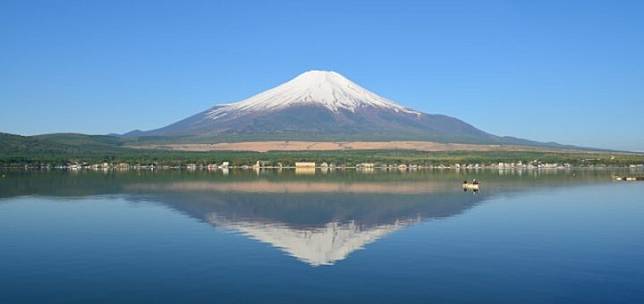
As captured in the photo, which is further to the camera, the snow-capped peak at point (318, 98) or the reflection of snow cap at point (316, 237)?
the snow-capped peak at point (318, 98)

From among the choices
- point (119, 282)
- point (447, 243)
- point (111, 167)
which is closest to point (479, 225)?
point (447, 243)

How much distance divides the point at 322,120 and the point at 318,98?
1723 centimetres

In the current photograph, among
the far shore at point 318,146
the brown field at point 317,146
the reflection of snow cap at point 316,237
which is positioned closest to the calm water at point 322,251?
the reflection of snow cap at point 316,237

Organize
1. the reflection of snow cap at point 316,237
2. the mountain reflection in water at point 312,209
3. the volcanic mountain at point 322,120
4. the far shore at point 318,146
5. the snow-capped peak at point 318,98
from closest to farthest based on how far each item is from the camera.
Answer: the reflection of snow cap at point 316,237 → the mountain reflection in water at point 312,209 → the far shore at point 318,146 → the volcanic mountain at point 322,120 → the snow-capped peak at point 318,98

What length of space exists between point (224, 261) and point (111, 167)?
74.4m

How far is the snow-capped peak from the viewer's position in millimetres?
182000

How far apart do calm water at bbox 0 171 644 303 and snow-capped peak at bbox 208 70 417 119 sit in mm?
151472

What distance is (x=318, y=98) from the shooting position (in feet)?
604

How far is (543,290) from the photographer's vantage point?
40.4 ft

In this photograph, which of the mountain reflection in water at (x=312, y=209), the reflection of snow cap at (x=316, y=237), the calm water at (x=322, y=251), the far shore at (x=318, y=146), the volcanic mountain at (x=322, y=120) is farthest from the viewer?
the volcanic mountain at (x=322, y=120)

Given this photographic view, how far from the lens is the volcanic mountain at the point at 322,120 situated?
14700 centimetres

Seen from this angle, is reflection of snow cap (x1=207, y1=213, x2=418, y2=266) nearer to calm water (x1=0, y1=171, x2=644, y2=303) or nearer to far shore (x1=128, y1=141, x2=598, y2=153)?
calm water (x1=0, y1=171, x2=644, y2=303)

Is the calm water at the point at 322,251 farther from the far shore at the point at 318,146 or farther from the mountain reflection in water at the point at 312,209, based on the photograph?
the far shore at the point at 318,146

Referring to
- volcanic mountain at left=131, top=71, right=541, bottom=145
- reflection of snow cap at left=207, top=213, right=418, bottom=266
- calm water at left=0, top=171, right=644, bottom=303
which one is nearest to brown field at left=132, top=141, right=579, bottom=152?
volcanic mountain at left=131, top=71, right=541, bottom=145
